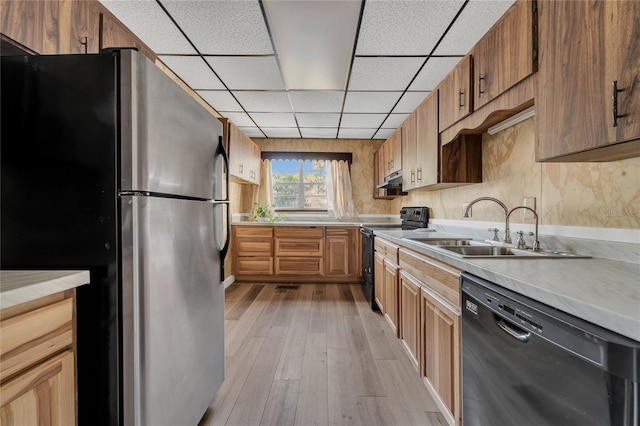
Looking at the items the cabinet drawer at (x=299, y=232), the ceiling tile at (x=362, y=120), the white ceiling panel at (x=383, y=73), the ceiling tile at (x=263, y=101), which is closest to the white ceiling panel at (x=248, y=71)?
the ceiling tile at (x=263, y=101)

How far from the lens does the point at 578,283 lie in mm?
820

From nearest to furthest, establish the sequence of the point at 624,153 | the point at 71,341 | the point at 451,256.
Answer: the point at 71,341
the point at 624,153
the point at 451,256

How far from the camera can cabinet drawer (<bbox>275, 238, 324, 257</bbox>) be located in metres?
4.22

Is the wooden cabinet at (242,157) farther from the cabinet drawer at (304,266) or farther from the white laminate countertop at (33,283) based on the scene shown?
the white laminate countertop at (33,283)

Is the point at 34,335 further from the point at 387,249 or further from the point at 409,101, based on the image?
the point at 409,101

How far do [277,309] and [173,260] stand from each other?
217cm

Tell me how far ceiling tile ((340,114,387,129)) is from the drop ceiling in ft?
1.07

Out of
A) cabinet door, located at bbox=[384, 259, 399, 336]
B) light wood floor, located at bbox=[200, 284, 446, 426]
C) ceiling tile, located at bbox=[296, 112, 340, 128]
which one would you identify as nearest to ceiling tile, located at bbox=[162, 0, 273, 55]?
ceiling tile, located at bbox=[296, 112, 340, 128]

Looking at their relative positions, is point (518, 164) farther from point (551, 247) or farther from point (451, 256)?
point (451, 256)

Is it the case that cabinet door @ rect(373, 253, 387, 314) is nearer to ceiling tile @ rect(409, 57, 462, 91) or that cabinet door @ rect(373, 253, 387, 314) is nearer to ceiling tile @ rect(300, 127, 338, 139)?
ceiling tile @ rect(409, 57, 462, 91)

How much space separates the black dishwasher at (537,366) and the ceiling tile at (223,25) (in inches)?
79.1

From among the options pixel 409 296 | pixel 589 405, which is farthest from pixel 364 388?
pixel 589 405

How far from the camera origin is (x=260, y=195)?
493 centimetres

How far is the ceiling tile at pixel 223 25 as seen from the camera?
175 cm
